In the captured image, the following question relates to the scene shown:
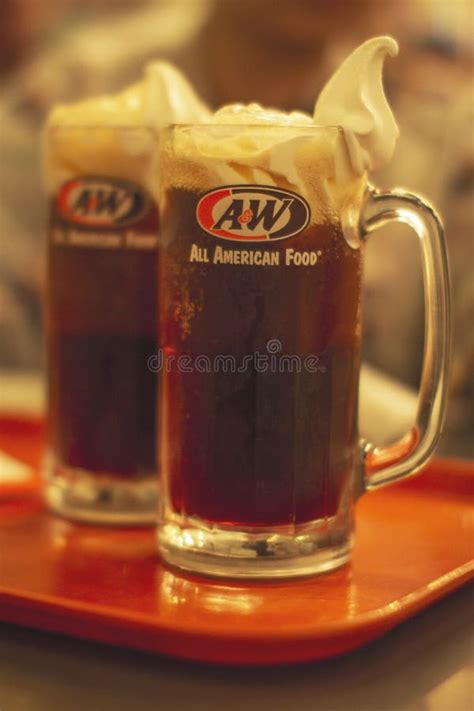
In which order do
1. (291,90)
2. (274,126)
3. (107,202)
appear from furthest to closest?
1. (291,90)
2. (107,202)
3. (274,126)

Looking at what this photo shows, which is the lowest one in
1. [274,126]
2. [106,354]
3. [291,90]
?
[106,354]

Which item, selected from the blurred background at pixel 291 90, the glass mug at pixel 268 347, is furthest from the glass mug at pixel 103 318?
the blurred background at pixel 291 90

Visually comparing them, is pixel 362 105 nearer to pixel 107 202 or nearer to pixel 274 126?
pixel 274 126

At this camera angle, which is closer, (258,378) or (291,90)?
(258,378)

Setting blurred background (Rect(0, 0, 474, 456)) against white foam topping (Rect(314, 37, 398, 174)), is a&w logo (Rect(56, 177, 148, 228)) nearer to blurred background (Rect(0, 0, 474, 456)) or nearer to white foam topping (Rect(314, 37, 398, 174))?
white foam topping (Rect(314, 37, 398, 174))

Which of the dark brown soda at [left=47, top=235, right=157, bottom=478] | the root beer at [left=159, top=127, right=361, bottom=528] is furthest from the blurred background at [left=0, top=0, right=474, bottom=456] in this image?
the root beer at [left=159, top=127, right=361, bottom=528]

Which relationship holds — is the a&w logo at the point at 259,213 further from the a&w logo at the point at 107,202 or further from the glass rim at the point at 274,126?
→ the a&w logo at the point at 107,202

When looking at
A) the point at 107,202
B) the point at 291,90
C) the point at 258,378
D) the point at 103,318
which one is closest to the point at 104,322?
the point at 103,318
